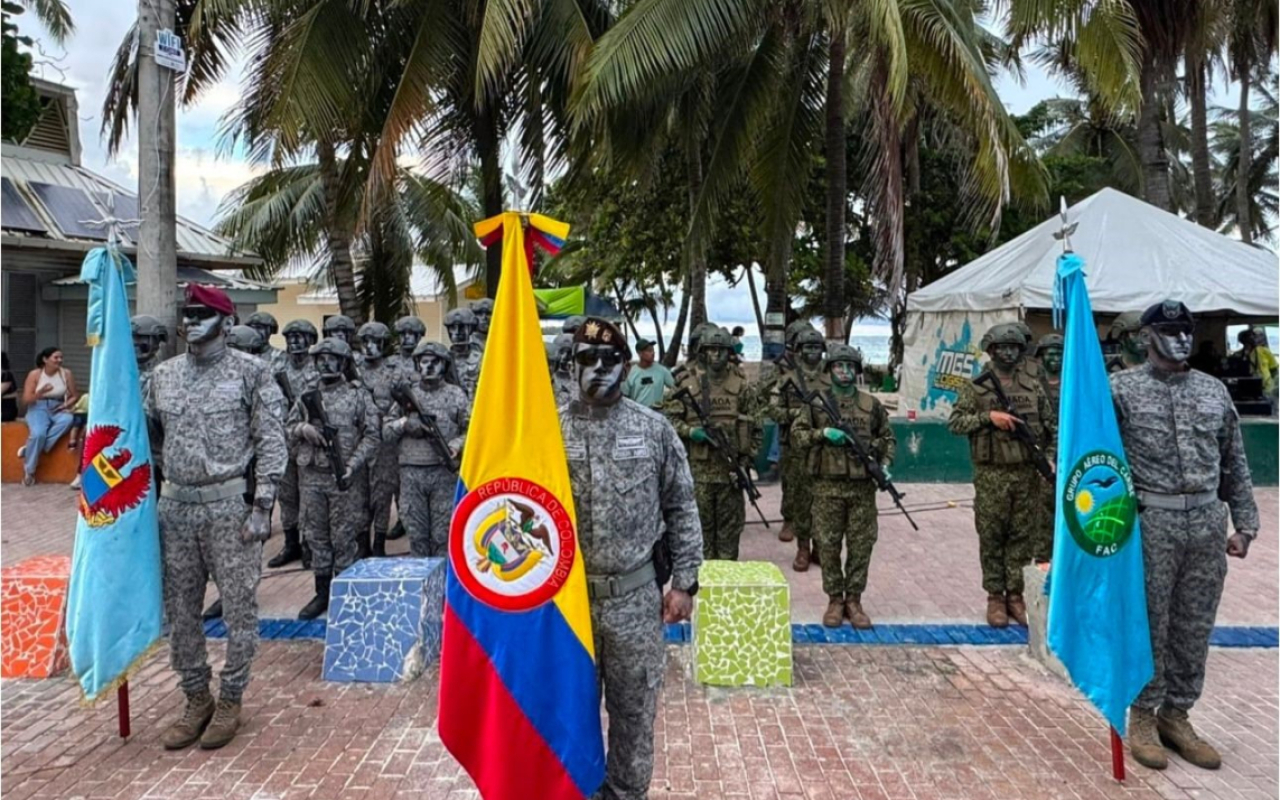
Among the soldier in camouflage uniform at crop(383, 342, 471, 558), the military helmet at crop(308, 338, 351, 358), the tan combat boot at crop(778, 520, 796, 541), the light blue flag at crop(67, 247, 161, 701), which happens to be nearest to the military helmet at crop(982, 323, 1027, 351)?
the tan combat boot at crop(778, 520, 796, 541)

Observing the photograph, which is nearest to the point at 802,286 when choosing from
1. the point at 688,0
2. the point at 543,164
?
the point at 543,164

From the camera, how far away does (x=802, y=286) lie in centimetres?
2166

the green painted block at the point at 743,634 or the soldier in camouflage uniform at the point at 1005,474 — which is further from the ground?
the soldier in camouflage uniform at the point at 1005,474

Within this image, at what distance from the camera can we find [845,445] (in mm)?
5652

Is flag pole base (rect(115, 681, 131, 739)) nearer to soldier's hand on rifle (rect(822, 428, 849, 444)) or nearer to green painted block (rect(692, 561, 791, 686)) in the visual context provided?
green painted block (rect(692, 561, 791, 686))

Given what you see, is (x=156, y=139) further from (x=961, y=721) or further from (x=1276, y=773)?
(x=1276, y=773)

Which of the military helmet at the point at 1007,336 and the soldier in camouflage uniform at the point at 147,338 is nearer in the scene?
the military helmet at the point at 1007,336

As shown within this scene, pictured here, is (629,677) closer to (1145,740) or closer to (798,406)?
(1145,740)

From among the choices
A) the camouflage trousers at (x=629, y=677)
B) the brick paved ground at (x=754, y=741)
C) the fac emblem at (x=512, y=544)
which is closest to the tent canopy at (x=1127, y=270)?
the brick paved ground at (x=754, y=741)

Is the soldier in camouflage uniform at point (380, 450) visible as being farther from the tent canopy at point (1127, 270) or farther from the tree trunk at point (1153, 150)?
the tree trunk at point (1153, 150)

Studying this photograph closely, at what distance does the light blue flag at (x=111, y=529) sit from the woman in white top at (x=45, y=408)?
8602 millimetres

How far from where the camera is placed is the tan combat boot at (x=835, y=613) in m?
5.77

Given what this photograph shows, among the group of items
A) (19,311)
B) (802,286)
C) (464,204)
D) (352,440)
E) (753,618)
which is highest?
(464,204)

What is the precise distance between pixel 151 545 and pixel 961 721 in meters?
4.24
